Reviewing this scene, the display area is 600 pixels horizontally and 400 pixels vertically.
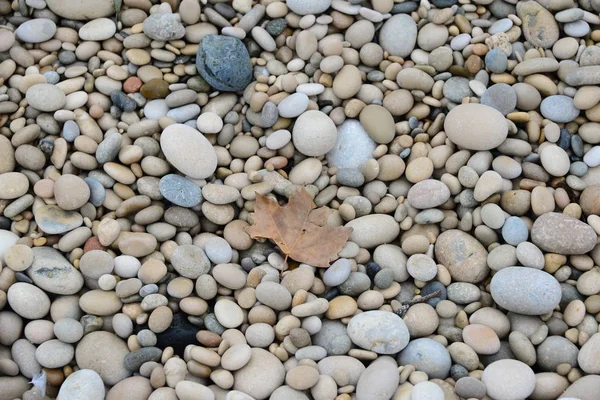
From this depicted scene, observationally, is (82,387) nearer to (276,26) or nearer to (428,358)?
(428,358)

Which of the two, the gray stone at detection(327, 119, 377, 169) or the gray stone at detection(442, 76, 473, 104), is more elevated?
the gray stone at detection(442, 76, 473, 104)

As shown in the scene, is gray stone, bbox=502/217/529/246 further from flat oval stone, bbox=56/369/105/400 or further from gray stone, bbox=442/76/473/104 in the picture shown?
flat oval stone, bbox=56/369/105/400

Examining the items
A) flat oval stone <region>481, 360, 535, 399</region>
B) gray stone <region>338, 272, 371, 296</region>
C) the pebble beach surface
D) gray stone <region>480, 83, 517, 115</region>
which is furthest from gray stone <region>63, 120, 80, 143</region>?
flat oval stone <region>481, 360, 535, 399</region>

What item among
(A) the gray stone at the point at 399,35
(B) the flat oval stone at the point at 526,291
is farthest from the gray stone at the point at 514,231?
(A) the gray stone at the point at 399,35

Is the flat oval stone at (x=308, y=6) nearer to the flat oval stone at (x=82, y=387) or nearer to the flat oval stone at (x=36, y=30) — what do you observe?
the flat oval stone at (x=36, y=30)

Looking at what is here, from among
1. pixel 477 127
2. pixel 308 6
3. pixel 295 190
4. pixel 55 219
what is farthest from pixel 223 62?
pixel 477 127

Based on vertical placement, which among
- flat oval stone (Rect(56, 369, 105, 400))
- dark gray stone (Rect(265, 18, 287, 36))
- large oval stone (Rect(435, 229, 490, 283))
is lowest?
flat oval stone (Rect(56, 369, 105, 400))

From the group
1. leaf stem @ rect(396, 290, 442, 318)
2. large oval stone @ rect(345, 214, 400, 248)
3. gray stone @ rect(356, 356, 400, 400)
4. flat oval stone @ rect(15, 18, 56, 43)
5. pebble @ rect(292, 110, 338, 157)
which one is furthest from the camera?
flat oval stone @ rect(15, 18, 56, 43)

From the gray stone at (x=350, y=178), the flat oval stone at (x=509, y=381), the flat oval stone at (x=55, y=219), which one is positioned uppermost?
the gray stone at (x=350, y=178)
